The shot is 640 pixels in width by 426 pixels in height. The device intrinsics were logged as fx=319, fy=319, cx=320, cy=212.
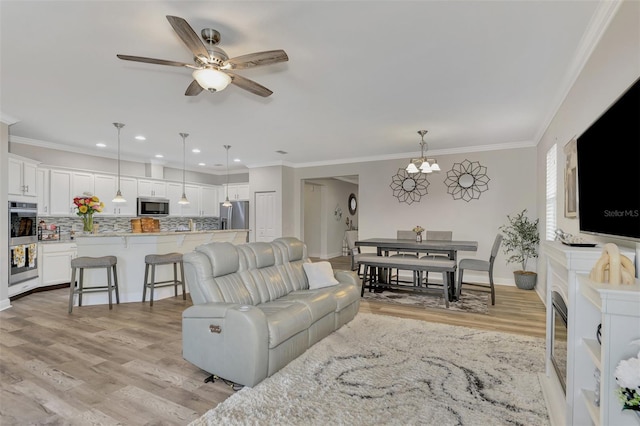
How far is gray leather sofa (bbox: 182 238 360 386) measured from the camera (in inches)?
90.1

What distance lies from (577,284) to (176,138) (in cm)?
578

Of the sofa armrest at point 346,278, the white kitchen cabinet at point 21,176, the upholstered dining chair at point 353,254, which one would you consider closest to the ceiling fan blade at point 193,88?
the sofa armrest at point 346,278

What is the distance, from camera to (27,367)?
2676 millimetres

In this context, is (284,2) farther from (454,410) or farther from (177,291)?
(177,291)

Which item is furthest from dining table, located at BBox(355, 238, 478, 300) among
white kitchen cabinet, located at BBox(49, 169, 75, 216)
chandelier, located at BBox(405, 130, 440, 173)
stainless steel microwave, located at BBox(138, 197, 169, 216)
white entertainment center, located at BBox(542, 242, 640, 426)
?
white kitchen cabinet, located at BBox(49, 169, 75, 216)

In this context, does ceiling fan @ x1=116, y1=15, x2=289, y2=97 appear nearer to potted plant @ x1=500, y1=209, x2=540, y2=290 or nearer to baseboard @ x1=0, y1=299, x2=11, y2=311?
baseboard @ x1=0, y1=299, x2=11, y2=311

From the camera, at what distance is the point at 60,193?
234 inches

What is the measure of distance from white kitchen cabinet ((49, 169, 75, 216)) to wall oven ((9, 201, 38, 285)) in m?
0.47

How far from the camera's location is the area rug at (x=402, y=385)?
1988 millimetres

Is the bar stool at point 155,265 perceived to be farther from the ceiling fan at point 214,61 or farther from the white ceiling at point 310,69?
the ceiling fan at point 214,61

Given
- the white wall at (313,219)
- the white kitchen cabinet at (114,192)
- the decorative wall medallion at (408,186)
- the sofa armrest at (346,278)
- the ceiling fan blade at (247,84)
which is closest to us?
the ceiling fan blade at (247,84)

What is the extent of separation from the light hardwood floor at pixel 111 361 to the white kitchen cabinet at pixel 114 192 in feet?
7.91

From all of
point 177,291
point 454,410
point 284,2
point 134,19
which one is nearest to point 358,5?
point 284,2

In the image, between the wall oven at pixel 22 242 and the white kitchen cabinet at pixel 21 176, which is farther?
the white kitchen cabinet at pixel 21 176
